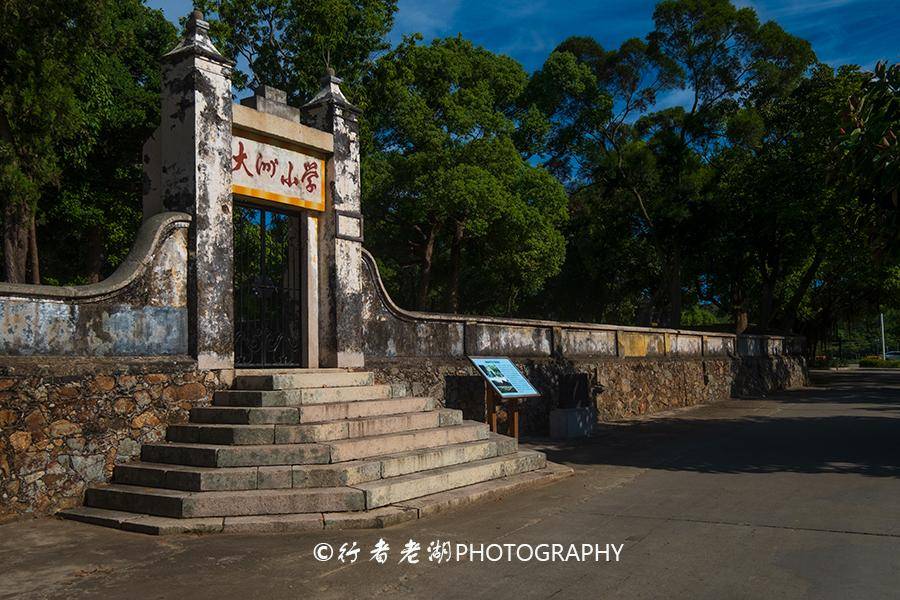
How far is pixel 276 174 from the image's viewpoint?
31.7 ft

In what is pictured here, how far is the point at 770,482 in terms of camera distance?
27.8 ft

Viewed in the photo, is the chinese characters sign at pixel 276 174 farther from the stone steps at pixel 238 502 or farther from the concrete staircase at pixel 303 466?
the stone steps at pixel 238 502

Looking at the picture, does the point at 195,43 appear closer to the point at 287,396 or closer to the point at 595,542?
the point at 287,396

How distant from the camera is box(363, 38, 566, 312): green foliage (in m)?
23.5

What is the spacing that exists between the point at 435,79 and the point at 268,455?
67.7 feet

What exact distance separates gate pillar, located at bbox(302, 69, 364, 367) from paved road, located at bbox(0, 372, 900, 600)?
3.56m

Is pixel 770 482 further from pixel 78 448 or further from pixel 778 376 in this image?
pixel 778 376

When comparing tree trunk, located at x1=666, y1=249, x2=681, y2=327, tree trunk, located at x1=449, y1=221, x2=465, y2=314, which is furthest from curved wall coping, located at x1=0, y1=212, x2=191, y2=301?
tree trunk, located at x1=666, y1=249, x2=681, y2=327

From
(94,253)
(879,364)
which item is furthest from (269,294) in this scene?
(879,364)

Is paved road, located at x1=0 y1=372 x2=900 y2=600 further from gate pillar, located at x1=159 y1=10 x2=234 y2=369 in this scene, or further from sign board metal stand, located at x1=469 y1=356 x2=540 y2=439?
gate pillar, located at x1=159 y1=10 x2=234 y2=369

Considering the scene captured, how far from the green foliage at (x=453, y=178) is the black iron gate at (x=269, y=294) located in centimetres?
1312

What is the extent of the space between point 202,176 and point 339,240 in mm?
2259

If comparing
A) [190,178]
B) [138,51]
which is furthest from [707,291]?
[190,178]

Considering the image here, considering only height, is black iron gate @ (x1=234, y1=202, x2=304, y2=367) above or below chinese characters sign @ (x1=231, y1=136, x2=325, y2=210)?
below
